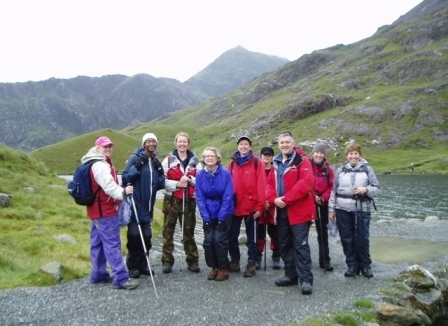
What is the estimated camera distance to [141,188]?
10.2 metres

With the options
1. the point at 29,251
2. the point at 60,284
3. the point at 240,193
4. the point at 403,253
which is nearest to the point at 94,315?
the point at 60,284

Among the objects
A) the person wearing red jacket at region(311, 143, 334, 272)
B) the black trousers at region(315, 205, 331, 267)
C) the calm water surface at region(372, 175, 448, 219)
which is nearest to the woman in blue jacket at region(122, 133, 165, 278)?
the person wearing red jacket at region(311, 143, 334, 272)

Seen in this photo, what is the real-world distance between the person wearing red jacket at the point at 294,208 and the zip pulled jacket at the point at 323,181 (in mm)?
2266

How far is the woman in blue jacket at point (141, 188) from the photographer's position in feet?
33.0

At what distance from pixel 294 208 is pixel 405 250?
1135 centimetres

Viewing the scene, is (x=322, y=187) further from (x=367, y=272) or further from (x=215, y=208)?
(x=215, y=208)

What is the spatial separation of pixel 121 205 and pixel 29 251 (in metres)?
6.71

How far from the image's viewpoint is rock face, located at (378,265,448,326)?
28.3 ft

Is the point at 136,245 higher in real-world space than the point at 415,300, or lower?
higher

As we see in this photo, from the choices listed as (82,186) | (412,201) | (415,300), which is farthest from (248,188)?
(412,201)

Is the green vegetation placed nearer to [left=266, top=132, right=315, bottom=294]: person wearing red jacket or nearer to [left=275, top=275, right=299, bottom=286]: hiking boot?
→ [left=275, top=275, right=299, bottom=286]: hiking boot

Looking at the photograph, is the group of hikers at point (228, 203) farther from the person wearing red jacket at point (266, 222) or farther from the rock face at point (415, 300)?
the rock face at point (415, 300)

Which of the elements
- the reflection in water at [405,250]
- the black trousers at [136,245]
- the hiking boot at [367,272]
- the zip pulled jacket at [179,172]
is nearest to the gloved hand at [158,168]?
the zip pulled jacket at [179,172]

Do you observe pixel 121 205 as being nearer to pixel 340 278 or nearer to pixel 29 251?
pixel 29 251
